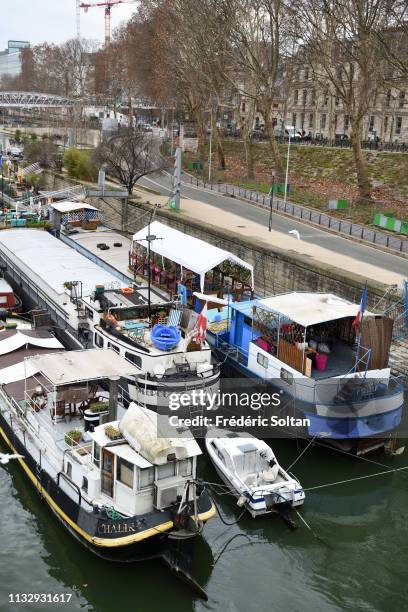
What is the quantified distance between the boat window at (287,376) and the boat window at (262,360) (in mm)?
944

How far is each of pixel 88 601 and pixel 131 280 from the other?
19061 millimetres

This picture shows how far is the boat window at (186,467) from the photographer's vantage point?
1743cm

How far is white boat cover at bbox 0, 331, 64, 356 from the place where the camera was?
26958 millimetres

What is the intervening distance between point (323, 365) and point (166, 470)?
28.0 feet

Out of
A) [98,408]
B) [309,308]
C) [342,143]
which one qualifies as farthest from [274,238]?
[342,143]

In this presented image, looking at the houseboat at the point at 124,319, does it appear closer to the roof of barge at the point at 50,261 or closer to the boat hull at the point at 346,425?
the roof of barge at the point at 50,261

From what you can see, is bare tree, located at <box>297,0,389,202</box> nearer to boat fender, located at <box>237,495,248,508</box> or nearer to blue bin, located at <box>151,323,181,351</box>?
blue bin, located at <box>151,323,181,351</box>

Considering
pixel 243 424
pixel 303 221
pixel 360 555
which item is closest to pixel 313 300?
pixel 243 424

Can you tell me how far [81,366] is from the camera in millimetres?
21422

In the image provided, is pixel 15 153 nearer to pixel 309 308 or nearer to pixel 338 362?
pixel 309 308

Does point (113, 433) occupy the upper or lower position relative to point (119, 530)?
upper

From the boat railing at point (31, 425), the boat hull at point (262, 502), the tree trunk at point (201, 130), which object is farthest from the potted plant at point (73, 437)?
the tree trunk at point (201, 130)

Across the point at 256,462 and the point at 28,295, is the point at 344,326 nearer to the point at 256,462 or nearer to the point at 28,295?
the point at 256,462

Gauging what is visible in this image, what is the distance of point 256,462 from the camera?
21.1m
